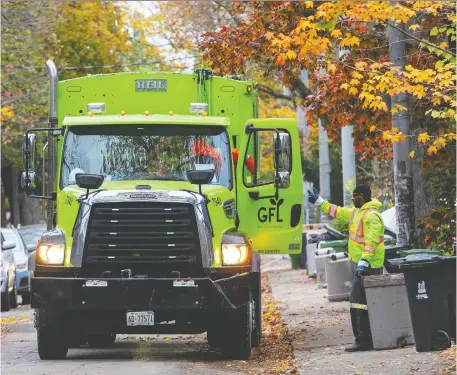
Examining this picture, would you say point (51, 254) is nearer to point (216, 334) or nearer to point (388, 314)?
point (216, 334)

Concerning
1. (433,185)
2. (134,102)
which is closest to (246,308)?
(134,102)

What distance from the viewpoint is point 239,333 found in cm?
1439

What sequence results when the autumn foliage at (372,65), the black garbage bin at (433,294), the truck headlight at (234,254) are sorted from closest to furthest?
the black garbage bin at (433,294), the truck headlight at (234,254), the autumn foliage at (372,65)

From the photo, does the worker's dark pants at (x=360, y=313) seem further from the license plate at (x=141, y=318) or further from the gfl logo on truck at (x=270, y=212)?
the license plate at (x=141, y=318)

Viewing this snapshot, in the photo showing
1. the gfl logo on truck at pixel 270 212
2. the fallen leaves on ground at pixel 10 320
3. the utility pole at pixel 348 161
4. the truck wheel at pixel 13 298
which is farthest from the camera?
the truck wheel at pixel 13 298

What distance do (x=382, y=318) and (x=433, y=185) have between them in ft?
29.6

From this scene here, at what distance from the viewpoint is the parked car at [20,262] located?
1085 inches

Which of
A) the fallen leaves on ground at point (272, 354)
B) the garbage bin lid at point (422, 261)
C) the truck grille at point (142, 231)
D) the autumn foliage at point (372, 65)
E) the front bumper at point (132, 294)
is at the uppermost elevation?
the autumn foliage at point (372, 65)

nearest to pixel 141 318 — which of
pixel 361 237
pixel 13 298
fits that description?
pixel 361 237

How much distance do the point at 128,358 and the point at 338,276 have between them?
8.34 metres

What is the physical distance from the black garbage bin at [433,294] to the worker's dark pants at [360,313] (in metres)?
1.70

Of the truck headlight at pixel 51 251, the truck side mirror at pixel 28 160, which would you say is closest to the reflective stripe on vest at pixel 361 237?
the truck headlight at pixel 51 251

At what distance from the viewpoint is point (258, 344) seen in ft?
53.9

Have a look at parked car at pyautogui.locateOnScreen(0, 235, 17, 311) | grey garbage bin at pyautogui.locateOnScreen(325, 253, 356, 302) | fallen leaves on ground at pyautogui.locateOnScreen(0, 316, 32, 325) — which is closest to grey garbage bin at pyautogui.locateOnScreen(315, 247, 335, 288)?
grey garbage bin at pyautogui.locateOnScreen(325, 253, 356, 302)
